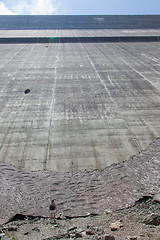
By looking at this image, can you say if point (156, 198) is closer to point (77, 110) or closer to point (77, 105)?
point (77, 110)

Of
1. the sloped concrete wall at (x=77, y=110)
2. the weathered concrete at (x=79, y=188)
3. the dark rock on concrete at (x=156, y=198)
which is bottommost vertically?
the weathered concrete at (x=79, y=188)

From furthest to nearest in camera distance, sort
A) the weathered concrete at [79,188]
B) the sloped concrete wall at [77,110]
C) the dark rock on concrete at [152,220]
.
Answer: the sloped concrete wall at [77,110] → the weathered concrete at [79,188] → the dark rock on concrete at [152,220]

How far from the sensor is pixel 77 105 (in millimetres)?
16219

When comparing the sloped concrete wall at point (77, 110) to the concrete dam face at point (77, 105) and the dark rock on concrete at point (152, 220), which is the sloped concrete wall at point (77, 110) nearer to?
the concrete dam face at point (77, 105)

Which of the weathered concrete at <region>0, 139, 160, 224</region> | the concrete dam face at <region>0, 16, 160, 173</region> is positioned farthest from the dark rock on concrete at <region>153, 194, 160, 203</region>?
the concrete dam face at <region>0, 16, 160, 173</region>

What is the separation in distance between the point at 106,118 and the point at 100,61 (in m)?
15.2

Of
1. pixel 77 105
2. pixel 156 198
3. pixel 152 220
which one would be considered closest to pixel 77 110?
pixel 77 105

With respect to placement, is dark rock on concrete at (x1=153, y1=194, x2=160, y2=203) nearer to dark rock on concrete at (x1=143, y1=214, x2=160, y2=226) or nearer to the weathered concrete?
the weathered concrete

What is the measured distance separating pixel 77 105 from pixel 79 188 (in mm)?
8553

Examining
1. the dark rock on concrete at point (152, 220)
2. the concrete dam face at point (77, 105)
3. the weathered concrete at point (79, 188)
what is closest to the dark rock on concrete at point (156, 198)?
the weathered concrete at point (79, 188)

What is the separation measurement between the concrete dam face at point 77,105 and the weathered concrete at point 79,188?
71 cm

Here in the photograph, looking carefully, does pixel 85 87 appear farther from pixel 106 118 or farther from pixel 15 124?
pixel 15 124

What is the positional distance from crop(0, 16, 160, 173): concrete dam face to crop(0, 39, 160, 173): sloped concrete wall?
2.2 inches

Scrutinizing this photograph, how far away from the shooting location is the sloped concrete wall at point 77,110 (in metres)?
11.4
